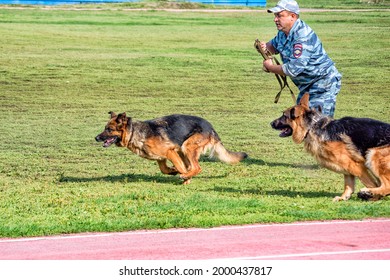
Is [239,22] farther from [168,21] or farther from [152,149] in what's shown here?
[152,149]

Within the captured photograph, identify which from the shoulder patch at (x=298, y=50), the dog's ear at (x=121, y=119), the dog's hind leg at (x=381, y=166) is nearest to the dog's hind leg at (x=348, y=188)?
the dog's hind leg at (x=381, y=166)

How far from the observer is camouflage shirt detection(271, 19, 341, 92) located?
13.3 meters

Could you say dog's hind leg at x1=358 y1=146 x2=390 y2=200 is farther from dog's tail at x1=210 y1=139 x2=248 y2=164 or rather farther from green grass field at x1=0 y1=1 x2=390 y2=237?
dog's tail at x1=210 y1=139 x2=248 y2=164

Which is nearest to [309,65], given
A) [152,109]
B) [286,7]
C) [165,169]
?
[286,7]

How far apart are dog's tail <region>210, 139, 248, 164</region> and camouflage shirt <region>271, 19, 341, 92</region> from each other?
1.46 meters

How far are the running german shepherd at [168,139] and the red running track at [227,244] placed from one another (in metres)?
3.37

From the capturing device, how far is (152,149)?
1386 cm

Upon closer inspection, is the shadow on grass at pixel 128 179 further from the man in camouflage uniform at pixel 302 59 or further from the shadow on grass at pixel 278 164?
the man in camouflage uniform at pixel 302 59

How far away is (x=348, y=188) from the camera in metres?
12.2

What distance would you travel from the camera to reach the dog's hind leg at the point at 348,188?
12164mm

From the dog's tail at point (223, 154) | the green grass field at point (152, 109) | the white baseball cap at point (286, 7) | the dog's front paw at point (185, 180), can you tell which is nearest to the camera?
the green grass field at point (152, 109)

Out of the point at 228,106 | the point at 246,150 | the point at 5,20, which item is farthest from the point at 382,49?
the point at 246,150

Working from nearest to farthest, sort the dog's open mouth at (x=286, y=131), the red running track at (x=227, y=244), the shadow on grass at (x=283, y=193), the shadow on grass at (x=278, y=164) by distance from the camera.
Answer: the red running track at (x=227, y=244)
the dog's open mouth at (x=286, y=131)
the shadow on grass at (x=283, y=193)
the shadow on grass at (x=278, y=164)

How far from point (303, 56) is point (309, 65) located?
0.78 feet
